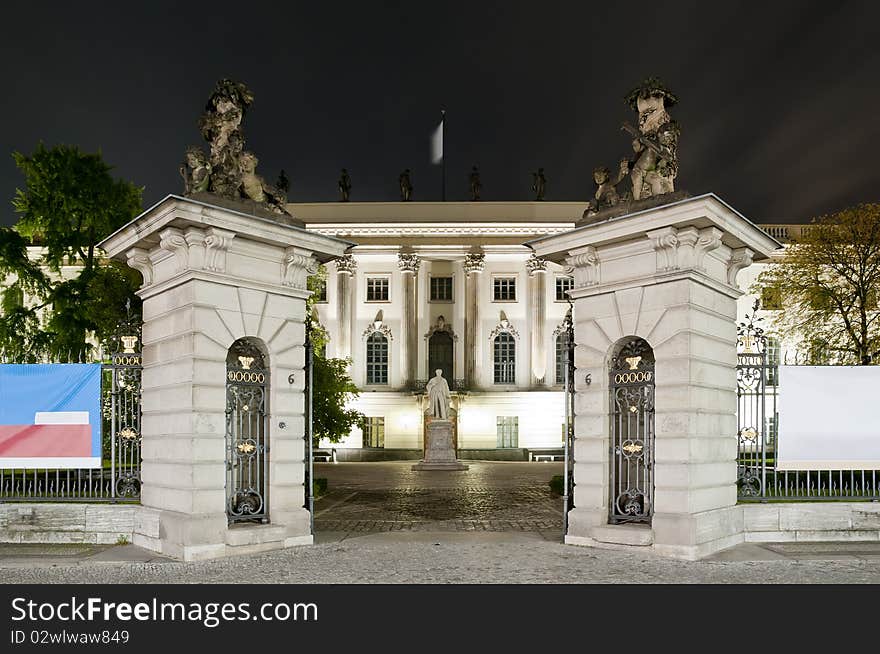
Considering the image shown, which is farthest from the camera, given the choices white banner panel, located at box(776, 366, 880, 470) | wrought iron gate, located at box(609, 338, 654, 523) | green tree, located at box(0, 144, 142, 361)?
green tree, located at box(0, 144, 142, 361)

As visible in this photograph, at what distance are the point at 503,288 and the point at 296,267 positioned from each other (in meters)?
42.1

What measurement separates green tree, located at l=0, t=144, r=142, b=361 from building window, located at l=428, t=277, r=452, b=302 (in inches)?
1112

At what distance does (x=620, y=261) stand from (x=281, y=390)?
501cm

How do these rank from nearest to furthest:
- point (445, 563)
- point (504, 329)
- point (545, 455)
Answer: point (445, 563) → point (545, 455) → point (504, 329)

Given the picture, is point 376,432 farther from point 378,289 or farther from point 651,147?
point 651,147

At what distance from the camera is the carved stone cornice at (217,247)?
428 inches

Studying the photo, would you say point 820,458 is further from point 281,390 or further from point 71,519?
point 71,519

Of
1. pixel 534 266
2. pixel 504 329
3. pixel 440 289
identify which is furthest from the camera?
pixel 440 289

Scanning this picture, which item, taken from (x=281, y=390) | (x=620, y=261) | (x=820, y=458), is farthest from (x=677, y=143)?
(x=281, y=390)

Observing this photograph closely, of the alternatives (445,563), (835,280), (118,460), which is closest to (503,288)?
(835,280)

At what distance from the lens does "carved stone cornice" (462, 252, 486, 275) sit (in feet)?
172

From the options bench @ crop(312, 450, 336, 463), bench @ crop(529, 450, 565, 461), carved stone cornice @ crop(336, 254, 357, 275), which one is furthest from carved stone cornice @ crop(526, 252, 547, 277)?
bench @ crop(312, 450, 336, 463)

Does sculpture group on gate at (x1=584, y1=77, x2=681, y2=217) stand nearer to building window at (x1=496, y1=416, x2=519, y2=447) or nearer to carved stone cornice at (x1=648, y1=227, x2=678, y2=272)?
carved stone cornice at (x1=648, y1=227, x2=678, y2=272)

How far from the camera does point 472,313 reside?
2080 inches
